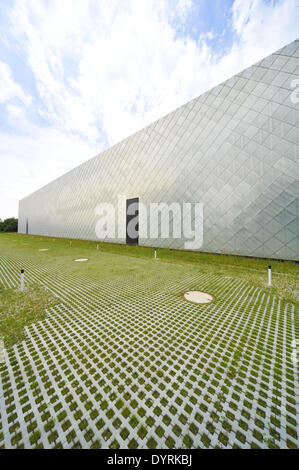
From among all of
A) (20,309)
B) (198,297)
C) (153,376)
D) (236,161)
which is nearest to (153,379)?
(153,376)

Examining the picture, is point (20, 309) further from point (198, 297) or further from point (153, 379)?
point (198, 297)

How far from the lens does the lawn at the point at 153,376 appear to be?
1564 mm

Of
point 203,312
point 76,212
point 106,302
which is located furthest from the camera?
point 76,212

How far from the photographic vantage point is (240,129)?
10.9 meters

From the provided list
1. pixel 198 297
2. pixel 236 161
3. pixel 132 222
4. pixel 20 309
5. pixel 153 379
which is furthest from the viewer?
pixel 132 222

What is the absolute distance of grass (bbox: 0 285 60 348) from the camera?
3082mm

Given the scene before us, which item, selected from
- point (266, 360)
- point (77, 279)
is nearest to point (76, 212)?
point (77, 279)

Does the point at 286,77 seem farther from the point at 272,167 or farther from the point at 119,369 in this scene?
the point at 119,369

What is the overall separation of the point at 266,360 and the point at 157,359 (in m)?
1.63

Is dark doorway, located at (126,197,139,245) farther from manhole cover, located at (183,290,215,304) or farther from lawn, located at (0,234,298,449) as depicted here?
lawn, located at (0,234,298,449)

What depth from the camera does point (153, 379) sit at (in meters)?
2.14

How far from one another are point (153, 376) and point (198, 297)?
2.84m

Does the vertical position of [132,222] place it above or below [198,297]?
above

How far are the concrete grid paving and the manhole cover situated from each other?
0.34m
